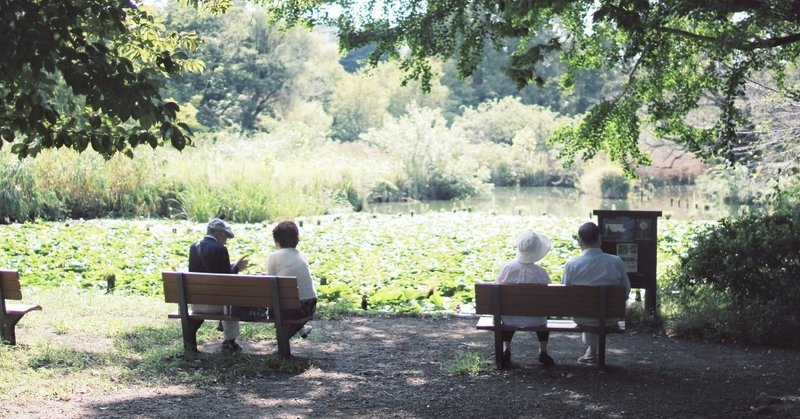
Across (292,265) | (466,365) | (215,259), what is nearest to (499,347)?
(466,365)

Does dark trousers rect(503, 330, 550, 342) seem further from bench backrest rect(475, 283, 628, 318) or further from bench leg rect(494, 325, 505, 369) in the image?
bench backrest rect(475, 283, 628, 318)

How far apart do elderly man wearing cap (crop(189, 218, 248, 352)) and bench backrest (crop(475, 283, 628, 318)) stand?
2021 millimetres

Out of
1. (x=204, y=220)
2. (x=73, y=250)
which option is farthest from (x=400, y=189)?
(x=73, y=250)

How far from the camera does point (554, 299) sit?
6.59 m

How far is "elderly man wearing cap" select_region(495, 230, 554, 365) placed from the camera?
22.4 feet


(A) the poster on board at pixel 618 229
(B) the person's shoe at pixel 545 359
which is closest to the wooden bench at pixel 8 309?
(B) the person's shoe at pixel 545 359

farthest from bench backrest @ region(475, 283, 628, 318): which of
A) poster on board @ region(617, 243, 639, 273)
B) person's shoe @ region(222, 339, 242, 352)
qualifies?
poster on board @ region(617, 243, 639, 273)

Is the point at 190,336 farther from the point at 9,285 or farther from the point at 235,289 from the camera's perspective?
the point at 9,285

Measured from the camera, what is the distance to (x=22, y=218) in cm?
1867

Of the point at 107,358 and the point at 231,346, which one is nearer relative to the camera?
the point at 107,358

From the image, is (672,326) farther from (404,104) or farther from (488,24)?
(404,104)

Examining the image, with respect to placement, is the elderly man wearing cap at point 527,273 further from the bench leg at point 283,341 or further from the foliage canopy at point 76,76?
the foliage canopy at point 76,76

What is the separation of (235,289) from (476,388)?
6.26 ft

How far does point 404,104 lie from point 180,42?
184ft
